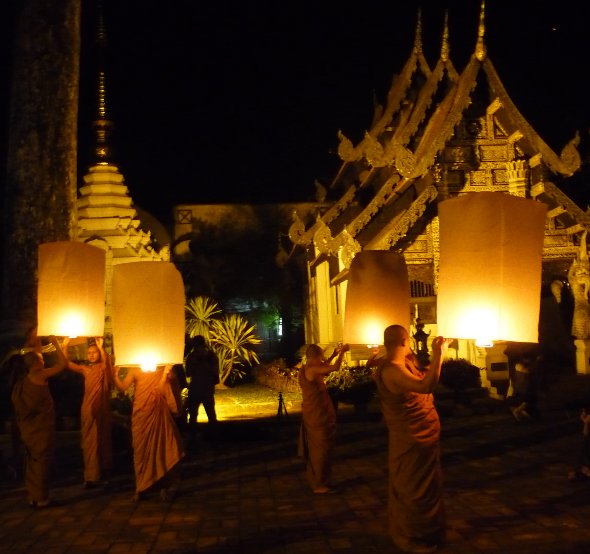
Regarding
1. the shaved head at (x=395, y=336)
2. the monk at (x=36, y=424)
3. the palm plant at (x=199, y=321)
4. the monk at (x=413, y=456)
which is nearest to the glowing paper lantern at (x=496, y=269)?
the monk at (x=413, y=456)

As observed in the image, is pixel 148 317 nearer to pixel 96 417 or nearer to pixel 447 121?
pixel 96 417

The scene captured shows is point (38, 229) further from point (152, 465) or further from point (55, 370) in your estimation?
point (152, 465)

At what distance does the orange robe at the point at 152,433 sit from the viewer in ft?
24.8

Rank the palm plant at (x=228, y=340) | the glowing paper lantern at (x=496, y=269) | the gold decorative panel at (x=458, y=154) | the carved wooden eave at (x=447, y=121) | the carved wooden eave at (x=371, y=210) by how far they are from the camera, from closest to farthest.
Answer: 1. the glowing paper lantern at (x=496, y=269)
2. the carved wooden eave at (x=447, y=121)
3. the carved wooden eave at (x=371, y=210)
4. the gold decorative panel at (x=458, y=154)
5. the palm plant at (x=228, y=340)

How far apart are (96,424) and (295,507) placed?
2.78 metres

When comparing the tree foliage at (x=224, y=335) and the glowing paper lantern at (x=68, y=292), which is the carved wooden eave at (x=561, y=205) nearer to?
the tree foliage at (x=224, y=335)

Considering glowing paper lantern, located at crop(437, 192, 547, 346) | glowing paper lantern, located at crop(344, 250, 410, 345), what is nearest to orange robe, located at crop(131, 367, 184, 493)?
glowing paper lantern, located at crop(344, 250, 410, 345)

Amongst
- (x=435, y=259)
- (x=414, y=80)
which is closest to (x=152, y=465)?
(x=435, y=259)

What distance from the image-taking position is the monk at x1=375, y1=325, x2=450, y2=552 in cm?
553

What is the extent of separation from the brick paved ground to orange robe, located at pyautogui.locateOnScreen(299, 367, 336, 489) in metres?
0.27

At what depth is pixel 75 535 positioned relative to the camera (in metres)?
6.30

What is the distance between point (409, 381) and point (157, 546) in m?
2.54

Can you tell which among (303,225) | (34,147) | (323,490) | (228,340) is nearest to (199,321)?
(228,340)

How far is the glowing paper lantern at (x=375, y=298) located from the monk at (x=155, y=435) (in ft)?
7.05
